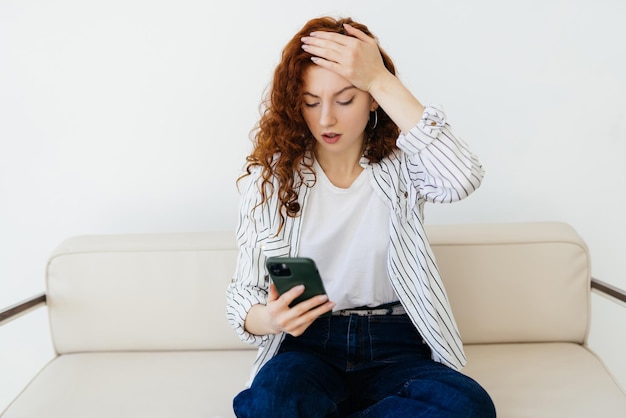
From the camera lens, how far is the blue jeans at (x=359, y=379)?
133cm

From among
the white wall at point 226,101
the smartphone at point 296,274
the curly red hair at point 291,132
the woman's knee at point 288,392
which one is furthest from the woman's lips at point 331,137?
the white wall at point 226,101

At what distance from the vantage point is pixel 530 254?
1.89 meters

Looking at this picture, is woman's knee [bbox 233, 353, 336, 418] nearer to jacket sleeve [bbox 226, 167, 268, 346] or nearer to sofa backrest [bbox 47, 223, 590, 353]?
jacket sleeve [bbox 226, 167, 268, 346]

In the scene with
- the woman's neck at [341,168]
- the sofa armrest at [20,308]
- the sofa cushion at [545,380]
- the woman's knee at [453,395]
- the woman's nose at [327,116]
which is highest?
the woman's nose at [327,116]

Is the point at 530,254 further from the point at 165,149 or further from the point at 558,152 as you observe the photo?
the point at 165,149

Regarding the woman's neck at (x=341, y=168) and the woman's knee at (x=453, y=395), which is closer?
the woman's knee at (x=453, y=395)

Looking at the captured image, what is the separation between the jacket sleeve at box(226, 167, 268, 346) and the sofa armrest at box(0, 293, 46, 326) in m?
0.63

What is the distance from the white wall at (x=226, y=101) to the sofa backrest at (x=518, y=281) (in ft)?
1.13

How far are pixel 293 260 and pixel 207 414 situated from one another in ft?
1.77

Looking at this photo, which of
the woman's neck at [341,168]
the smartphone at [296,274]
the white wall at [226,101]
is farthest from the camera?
the white wall at [226,101]

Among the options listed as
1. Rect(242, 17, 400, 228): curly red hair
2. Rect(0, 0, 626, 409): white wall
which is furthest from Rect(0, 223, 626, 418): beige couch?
Rect(242, 17, 400, 228): curly red hair

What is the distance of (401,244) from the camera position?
5.14 ft

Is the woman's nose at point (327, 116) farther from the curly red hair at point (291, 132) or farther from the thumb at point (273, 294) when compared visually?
the thumb at point (273, 294)

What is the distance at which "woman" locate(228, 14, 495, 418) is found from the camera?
1433 millimetres
